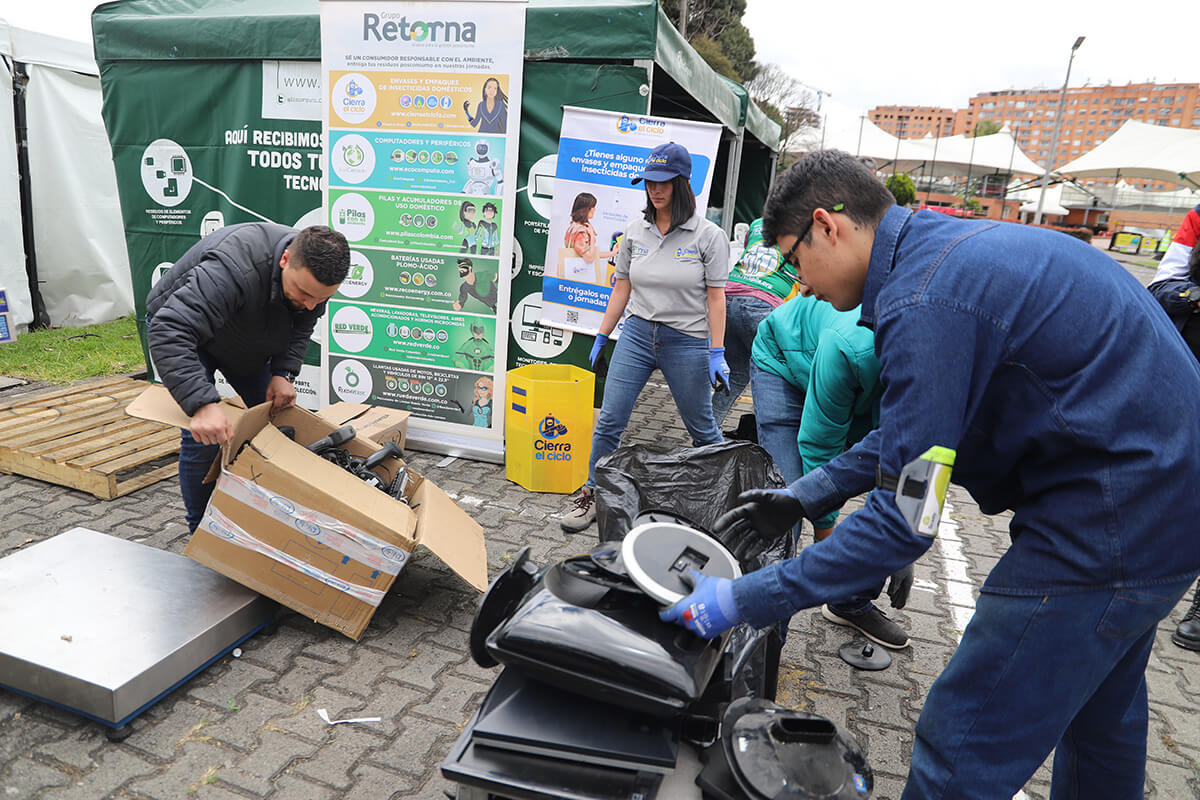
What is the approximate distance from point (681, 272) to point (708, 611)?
A: 260 centimetres

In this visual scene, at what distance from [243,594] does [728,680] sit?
1982 mm

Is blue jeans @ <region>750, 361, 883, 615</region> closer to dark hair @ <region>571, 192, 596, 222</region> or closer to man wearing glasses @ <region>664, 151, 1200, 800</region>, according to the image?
man wearing glasses @ <region>664, 151, 1200, 800</region>

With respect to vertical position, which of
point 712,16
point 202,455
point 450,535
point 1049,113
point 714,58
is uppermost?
point 1049,113

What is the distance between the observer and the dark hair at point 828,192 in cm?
147

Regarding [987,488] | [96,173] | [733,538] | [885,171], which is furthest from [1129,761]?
[885,171]

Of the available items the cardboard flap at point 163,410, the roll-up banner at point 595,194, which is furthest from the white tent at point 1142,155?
the cardboard flap at point 163,410

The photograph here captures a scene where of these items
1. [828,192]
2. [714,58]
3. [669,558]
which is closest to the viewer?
[828,192]

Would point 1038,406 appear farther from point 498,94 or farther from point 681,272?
point 498,94

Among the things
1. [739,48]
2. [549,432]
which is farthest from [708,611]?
[739,48]

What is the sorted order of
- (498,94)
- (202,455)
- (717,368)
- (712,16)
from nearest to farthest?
1. (202,455)
2. (717,368)
3. (498,94)
4. (712,16)

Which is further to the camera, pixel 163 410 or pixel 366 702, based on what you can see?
pixel 163 410

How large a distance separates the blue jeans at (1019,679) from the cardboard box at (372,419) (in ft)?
10.1

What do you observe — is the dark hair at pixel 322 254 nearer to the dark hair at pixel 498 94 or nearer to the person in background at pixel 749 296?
the dark hair at pixel 498 94

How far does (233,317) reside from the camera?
2.87 m
